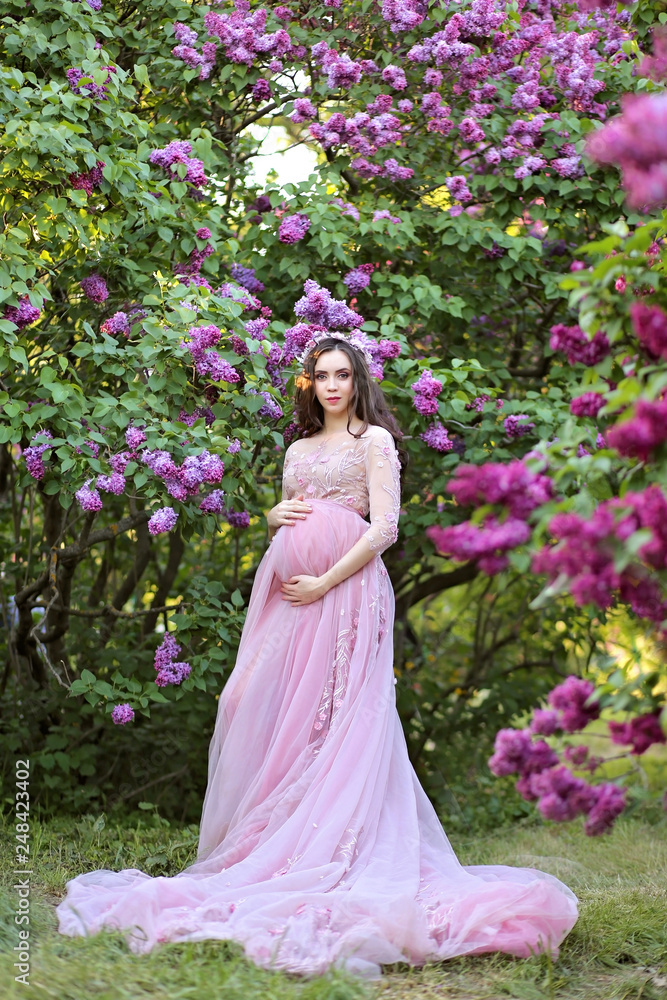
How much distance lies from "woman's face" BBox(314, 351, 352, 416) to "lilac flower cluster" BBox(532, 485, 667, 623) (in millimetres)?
1712

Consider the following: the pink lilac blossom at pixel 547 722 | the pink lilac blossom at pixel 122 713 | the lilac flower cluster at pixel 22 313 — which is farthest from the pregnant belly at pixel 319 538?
the pink lilac blossom at pixel 547 722

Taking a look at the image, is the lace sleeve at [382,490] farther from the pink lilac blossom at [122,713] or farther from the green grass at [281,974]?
the green grass at [281,974]

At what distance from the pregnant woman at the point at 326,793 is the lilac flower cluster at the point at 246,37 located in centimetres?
133

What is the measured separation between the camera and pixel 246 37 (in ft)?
12.5

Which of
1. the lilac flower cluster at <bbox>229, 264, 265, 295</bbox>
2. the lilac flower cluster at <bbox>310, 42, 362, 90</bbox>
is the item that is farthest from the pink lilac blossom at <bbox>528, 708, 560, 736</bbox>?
the lilac flower cluster at <bbox>310, 42, 362, 90</bbox>

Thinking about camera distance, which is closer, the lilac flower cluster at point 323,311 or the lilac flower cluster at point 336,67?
the lilac flower cluster at point 323,311

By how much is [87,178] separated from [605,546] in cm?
247

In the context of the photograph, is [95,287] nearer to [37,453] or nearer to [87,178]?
[87,178]

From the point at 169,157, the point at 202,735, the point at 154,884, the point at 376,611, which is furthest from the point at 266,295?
the point at 154,884

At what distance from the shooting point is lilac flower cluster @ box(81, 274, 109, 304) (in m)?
3.61

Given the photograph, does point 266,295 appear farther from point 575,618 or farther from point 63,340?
point 575,618

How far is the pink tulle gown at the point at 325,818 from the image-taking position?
8.09ft

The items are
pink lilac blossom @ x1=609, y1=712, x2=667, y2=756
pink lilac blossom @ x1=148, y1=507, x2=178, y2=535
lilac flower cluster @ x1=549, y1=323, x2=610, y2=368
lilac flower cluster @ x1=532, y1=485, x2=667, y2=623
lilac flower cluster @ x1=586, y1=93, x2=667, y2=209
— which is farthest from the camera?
pink lilac blossom @ x1=148, y1=507, x2=178, y2=535

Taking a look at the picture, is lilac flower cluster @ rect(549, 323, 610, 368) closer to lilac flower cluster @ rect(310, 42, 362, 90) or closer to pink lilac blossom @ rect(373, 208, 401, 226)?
pink lilac blossom @ rect(373, 208, 401, 226)
